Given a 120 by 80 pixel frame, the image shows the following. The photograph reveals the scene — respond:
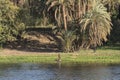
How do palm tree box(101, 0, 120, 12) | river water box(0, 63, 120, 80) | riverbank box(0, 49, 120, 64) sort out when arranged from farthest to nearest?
palm tree box(101, 0, 120, 12)
riverbank box(0, 49, 120, 64)
river water box(0, 63, 120, 80)

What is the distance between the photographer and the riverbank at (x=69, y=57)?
190 feet

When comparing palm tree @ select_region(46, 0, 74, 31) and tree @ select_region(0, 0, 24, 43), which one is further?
tree @ select_region(0, 0, 24, 43)

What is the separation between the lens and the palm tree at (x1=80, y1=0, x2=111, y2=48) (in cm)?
6675

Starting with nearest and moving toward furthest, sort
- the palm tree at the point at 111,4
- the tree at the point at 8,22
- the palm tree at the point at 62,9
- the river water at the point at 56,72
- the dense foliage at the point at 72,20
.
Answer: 1. the river water at the point at 56,72
2. the dense foliage at the point at 72,20
3. the palm tree at the point at 62,9
4. the tree at the point at 8,22
5. the palm tree at the point at 111,4

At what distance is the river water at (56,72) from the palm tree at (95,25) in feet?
46.9

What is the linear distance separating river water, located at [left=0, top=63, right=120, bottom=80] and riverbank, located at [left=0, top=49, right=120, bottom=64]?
394 centimetres

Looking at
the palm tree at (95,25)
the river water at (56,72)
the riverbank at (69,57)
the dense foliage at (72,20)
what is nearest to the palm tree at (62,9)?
the dense foliage at (72,20)

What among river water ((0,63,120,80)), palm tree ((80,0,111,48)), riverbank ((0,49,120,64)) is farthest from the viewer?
palm tree ((80,0,111,48))

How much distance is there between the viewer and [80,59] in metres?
59.5

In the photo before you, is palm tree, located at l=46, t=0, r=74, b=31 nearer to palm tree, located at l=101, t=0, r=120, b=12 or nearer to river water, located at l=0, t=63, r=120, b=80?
palm tree, located at l=101, t=0, r=120, b=12

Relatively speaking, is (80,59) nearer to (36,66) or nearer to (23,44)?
(36,66)

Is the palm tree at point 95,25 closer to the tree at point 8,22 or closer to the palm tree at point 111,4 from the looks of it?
the palm tree at point 111,4

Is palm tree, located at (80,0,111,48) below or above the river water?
above

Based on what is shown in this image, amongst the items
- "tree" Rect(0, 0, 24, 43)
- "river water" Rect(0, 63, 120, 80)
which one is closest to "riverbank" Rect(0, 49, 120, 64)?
"tree" Rect(0, 0, 24, 43)
